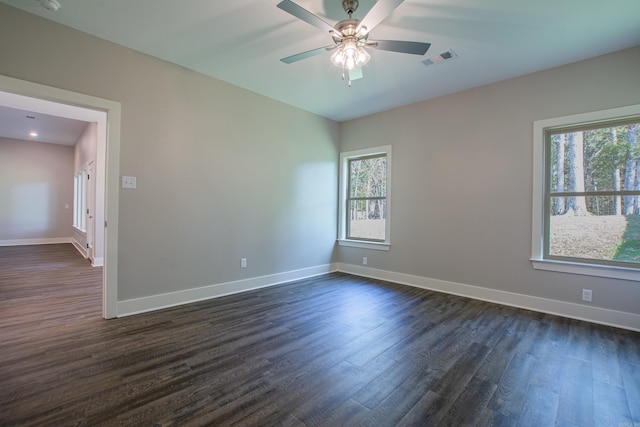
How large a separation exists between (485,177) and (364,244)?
6.95 ft

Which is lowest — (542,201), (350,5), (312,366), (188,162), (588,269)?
(312,366)

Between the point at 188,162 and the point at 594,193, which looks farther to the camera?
the point at 188,162

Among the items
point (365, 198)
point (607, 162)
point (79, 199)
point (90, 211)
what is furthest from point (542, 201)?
point (79, 199)

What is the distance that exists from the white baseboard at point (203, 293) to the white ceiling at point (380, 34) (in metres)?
2.70

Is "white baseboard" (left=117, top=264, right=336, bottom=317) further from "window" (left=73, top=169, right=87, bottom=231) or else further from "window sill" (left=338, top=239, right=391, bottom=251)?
"window" (left=73, top=169, right=87, bottom=231)

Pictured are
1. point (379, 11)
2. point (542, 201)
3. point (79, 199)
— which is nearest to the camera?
point (379, 11)

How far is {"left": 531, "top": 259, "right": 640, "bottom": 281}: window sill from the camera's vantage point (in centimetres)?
281

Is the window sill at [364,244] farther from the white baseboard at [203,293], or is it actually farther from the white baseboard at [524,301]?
the white baseboard at [203,293]

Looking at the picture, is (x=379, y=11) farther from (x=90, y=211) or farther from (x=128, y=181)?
(x=90, y=211)

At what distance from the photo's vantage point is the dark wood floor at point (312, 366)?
1620 mm

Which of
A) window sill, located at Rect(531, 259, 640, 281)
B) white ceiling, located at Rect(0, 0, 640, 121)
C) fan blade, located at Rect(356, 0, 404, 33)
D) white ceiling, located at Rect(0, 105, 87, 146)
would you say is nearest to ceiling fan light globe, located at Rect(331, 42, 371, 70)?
fan blade, located at Rect(356, 0, 404, 33)

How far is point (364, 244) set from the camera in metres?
4.95

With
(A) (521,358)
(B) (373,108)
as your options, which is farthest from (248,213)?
(A) (521,358)

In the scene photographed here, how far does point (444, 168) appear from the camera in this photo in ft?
13.4
